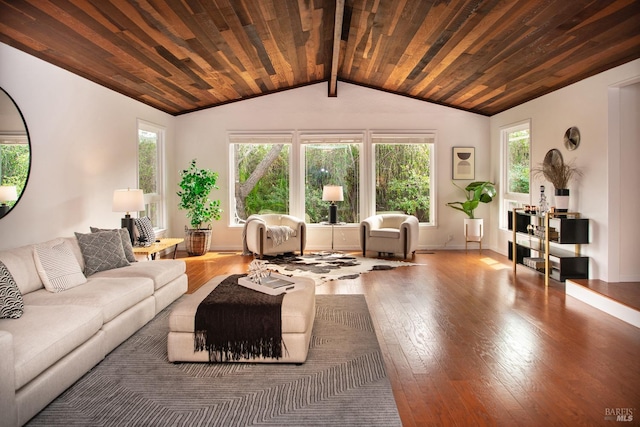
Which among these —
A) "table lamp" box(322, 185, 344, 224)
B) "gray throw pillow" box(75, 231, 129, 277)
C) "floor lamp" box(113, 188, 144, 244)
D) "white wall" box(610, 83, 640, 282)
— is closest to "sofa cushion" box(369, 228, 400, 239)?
"table lamp" box(322, 185, 344, 224)

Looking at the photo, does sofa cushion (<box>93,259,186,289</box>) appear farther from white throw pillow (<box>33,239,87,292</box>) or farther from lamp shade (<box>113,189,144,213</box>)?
lamp shade (<box>113,189,144,213</box>)

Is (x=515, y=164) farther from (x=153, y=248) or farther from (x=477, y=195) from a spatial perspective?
(x=153, y=248)

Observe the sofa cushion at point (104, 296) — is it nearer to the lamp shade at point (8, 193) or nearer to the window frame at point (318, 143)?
the lamp shade at point (8, 193)

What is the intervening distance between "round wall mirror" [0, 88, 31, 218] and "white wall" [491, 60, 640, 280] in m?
5.87

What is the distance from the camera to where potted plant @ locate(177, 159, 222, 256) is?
7918 mm

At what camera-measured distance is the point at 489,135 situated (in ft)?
28.6

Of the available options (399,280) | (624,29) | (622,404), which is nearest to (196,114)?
(399,280)

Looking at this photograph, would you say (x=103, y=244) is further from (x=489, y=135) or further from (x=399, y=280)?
(x=489, y=135)

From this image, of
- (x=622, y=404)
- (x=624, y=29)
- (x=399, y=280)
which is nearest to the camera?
(x=622, y=404)

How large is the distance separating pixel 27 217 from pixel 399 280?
414 centimetres

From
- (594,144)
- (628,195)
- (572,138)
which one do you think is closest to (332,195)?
(572,138)

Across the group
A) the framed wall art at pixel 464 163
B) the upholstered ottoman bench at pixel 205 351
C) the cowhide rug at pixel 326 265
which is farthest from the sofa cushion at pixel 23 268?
the framed wall art at pixel 464 163

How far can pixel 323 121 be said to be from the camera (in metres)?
8.73

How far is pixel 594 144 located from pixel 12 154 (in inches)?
235
